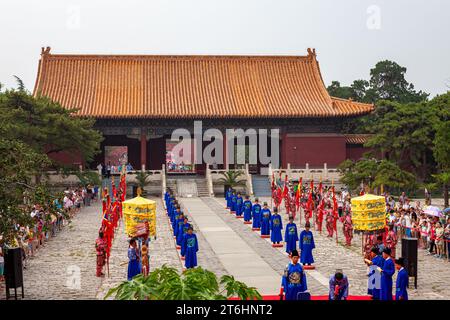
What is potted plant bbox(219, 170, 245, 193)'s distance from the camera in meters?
38.2

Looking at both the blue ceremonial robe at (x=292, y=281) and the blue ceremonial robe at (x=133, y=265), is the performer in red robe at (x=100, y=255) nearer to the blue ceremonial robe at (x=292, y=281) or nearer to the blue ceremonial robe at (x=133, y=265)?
the blue ceremonial robe at (x=133, y=265)

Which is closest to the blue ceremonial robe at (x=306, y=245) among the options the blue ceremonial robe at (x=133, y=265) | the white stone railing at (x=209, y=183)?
the blue ceremonial robe at (x=133, y=265)

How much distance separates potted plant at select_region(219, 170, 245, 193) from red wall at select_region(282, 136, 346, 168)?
3914 mm

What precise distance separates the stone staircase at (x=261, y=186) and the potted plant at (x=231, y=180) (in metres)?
0.92

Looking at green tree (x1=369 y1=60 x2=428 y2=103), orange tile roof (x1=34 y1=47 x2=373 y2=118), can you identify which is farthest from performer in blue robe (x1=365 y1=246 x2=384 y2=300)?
A: green tree (x1=369 y1=60 x2=428 y2=103)

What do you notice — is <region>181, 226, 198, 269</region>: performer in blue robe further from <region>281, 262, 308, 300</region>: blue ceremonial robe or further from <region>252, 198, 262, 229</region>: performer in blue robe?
<region>252, 198, 262, 229</region>: performer in blue robe

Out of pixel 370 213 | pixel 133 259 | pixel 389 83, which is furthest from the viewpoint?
pixel 389 83

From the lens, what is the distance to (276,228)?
67.9 ft

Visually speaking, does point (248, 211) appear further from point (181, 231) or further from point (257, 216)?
point (181, 231)

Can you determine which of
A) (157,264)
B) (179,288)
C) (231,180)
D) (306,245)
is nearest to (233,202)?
(231,180)

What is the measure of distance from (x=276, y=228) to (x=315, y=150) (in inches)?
853
